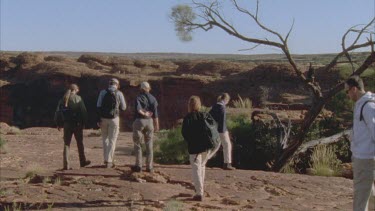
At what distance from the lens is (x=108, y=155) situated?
11.6 m

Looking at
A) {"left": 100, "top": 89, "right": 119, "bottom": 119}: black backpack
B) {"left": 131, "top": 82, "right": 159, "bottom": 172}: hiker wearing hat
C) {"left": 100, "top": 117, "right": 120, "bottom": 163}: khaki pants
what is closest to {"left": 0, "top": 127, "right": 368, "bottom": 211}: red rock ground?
{"left": 100, "top": 117, "right": 120, "bottom": 163}: khaki pants

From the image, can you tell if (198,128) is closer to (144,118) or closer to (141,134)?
(144,118)

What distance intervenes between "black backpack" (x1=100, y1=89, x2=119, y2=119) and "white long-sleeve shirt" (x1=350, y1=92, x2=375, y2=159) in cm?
555

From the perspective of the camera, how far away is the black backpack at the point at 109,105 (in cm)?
1133

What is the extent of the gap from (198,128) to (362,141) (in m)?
2.88

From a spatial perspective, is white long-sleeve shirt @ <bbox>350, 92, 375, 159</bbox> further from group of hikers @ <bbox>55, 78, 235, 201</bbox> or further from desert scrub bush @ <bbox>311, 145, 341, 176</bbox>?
desert scrub bush @ <bbox>311, 145, 341, 176</bbox>

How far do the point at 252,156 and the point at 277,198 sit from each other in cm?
580

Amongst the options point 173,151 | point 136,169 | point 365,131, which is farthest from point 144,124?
point 173,151

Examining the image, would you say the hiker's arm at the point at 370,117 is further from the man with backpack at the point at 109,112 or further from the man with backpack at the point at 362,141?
the man with backpack at the point at 109,112

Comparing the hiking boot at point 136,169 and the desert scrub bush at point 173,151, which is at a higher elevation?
the hiking boot at point 136,169

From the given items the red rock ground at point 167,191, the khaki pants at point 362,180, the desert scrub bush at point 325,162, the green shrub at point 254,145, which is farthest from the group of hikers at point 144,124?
the green shrub at point 254,145

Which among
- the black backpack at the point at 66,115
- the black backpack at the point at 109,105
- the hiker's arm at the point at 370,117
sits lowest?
the black backpack at the point at 66,115

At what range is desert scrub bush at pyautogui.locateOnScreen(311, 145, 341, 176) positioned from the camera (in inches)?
530

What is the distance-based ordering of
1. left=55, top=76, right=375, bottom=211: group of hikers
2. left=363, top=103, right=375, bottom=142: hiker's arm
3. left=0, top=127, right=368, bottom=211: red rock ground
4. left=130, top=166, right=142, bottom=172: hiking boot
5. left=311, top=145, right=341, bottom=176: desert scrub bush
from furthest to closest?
left=311, top=145, right=341, bottom=176: desert scrub bush
left=130, top=166, right=142, bottom=172: hiking boot
left=0, top=127, right=368, bottom=211: red rock ground
left=55, top=76, right=375, bottom=211: group of hikers
left=363, top=103, right=375, bottom=142: hiker's arm
